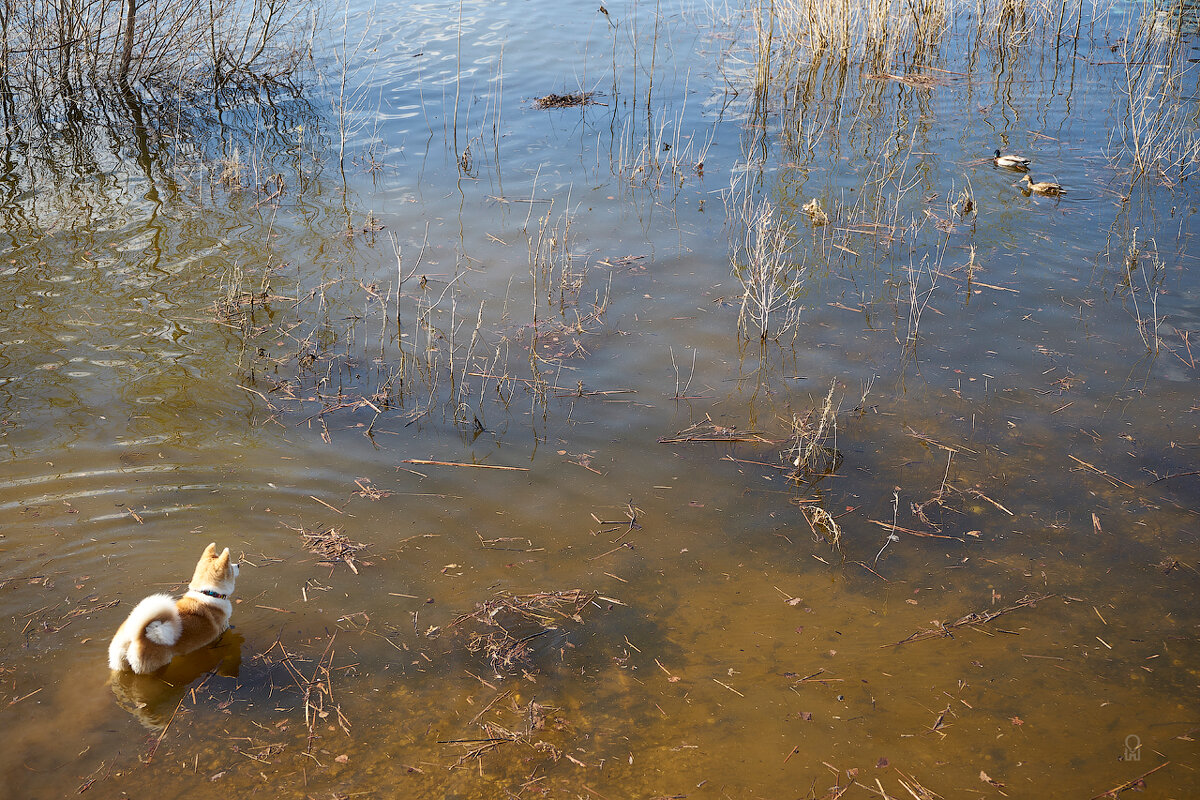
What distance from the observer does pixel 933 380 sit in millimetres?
6547

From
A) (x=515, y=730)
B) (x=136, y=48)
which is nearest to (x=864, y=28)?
(x=136, y=48)

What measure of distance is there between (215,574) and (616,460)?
2612 millimetres

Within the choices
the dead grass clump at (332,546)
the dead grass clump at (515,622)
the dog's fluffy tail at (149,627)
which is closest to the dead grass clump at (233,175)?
the dead grass clump at (332,546)

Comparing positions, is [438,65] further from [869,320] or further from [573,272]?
[869,320]

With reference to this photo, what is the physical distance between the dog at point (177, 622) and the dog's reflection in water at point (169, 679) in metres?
0.08

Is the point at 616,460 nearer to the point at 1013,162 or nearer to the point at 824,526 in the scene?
the point at 824,526

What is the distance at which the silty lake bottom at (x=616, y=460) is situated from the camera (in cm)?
397

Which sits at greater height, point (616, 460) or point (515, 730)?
point (616, 460)

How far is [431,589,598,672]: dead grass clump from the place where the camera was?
14.3ft

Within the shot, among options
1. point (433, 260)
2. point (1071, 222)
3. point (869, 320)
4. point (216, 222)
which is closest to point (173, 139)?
point (216, 222)

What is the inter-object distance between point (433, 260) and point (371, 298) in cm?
96

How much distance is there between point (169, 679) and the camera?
4.32 m

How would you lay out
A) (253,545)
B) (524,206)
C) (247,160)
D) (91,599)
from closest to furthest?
(91,599)
(253,545)
(524,206)
(247,160)

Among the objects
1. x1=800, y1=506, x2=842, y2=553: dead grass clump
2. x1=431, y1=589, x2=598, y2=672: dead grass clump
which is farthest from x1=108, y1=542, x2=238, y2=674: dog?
x1=800, y1=506, x2=842, y2=553: dead grass clump
